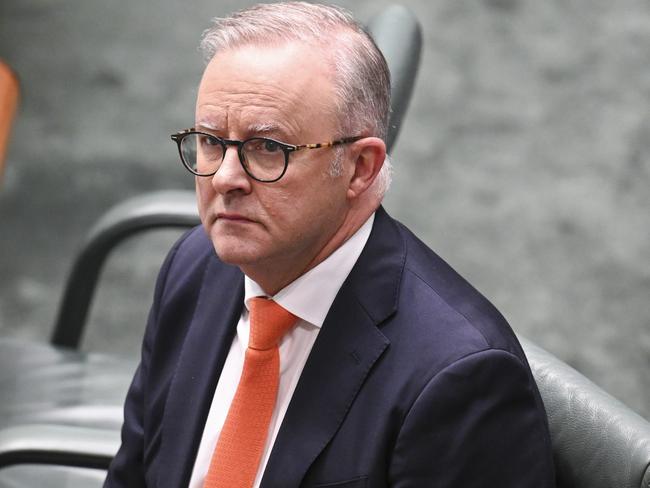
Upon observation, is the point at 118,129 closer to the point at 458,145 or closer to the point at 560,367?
the point at 458,145

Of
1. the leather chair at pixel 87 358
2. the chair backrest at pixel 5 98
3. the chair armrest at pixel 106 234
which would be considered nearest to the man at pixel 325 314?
the leather chair at pixel 87 358

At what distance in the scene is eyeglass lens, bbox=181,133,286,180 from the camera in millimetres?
1128

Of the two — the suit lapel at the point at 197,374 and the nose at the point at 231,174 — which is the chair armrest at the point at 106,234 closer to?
the suit lapel at the point at 197,374

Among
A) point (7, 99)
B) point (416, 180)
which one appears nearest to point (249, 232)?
point (7, 99)

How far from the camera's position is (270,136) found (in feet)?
3.69

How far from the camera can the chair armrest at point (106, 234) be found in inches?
71.4

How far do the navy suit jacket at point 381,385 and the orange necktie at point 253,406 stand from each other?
0.04m

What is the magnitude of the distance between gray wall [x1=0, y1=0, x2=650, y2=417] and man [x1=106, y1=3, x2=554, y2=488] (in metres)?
1.41

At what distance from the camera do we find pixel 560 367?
1.24 m

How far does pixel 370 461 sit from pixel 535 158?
199 centimetres

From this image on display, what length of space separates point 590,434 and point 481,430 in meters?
0.13

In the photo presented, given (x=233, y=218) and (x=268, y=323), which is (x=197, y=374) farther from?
(x=233, y=218)

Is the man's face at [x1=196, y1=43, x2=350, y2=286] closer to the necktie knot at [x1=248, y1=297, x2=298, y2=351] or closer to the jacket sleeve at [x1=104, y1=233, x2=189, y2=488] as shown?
the necktie knot at [x1=248, y1=297, x2=298, y2=351]

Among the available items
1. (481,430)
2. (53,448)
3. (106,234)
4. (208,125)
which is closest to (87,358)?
(106,234)
